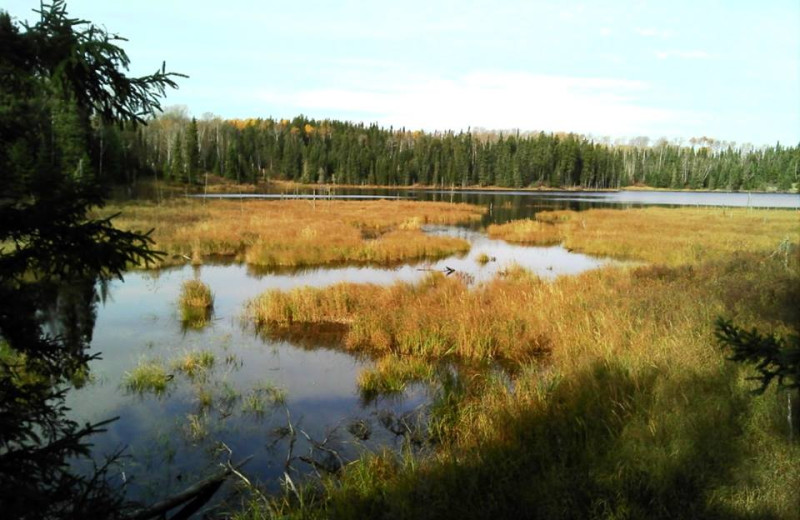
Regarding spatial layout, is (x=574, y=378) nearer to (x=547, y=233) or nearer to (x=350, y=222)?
(x=547, y=233)

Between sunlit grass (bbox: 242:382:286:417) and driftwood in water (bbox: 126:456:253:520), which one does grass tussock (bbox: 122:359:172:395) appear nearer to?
sunlit grass (bbox: 242:382:286:417)

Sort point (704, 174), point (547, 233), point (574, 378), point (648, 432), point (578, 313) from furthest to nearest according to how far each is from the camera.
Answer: point (704, 174), point (547, 233), point (578, 313), point (574, 378), point (648, 432)

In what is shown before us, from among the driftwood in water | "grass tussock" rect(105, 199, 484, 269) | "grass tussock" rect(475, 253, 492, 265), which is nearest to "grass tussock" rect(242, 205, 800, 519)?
the driftwood in water

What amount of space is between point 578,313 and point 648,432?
700 centimetres

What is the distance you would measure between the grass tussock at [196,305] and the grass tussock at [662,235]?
18770mm

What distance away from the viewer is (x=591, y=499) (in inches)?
194

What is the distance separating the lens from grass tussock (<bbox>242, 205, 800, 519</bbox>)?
5004mm

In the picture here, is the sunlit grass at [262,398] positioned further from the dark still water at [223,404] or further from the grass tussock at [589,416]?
the grass tussock at [589,416]

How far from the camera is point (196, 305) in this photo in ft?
52.4

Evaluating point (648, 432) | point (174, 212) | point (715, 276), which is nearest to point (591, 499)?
point (648, 432)

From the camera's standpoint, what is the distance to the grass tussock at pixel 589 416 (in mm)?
5004

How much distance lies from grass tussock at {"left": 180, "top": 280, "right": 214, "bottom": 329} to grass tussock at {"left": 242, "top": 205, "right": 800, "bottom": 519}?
495 cm

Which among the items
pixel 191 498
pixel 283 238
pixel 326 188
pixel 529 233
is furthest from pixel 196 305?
pixel 326 188

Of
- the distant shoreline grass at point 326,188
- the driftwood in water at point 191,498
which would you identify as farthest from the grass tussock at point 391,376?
the distant shoreline grass at point 326,188
